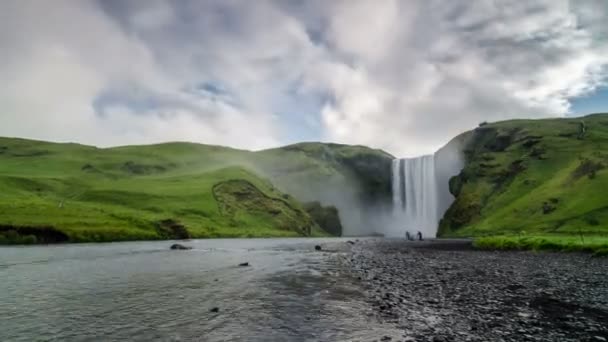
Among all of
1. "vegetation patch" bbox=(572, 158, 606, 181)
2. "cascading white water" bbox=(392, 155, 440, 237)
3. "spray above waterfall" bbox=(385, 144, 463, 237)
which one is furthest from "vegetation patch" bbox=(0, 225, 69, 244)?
"spray above waterfall" bbox=(385, 144, 463, 237)

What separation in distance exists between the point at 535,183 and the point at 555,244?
101 meters

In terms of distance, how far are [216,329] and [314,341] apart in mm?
4159

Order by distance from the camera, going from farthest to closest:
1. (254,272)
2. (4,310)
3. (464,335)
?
(254,272) → (4,310) → (464,335)

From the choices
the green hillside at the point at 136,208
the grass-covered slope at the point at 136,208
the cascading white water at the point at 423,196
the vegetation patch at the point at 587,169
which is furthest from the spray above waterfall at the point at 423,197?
the vegetation patch at the point at 587,169

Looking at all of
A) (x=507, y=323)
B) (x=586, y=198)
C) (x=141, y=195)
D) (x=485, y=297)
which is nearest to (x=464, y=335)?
(x=507, y=323)

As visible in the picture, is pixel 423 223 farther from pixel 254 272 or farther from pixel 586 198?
pixel 254 272

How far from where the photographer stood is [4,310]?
18984 millimetres

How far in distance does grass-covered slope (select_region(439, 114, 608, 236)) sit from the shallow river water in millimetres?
80772

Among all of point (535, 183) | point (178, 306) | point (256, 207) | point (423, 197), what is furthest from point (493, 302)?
point (423, 197)

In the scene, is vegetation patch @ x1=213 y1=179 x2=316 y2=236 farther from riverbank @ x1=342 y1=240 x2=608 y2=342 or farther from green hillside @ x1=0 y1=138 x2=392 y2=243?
riverbank @ x1=342 y1=240 x2=608 y2=342

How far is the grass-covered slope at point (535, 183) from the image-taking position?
102m

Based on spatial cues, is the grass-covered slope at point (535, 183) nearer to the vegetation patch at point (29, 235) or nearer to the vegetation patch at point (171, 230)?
the vegetation patch at point (171, 230)

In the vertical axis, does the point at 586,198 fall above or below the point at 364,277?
above

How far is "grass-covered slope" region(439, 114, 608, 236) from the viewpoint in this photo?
102m
